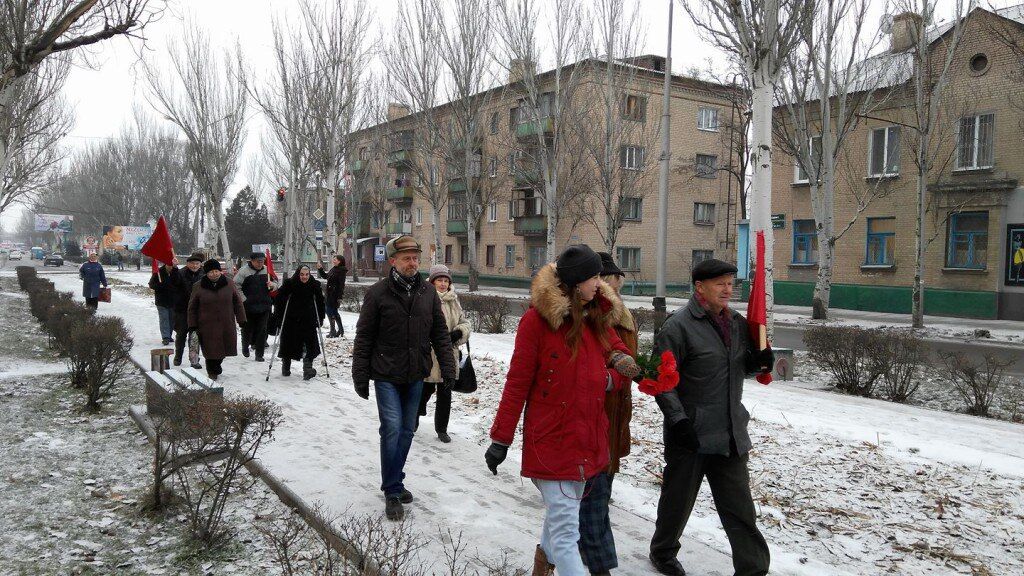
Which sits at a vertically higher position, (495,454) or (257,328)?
(495,454)

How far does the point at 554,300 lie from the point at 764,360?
4.27ft

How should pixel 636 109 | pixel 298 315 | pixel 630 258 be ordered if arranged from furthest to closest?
pixel 630 258 < pixel 636 109 < pixel 298 315

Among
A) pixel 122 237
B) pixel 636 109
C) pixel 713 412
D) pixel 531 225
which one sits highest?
pixel 636 109

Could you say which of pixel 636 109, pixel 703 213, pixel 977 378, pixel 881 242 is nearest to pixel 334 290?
pixel 977 378

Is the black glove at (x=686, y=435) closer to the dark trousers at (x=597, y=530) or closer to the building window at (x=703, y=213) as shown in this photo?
the dark trousers at (x=597, y=530)

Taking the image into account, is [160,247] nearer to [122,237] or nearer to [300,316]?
[300,316]

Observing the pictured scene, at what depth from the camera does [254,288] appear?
12.0 meters

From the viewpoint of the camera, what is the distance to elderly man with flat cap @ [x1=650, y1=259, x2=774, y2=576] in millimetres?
3746

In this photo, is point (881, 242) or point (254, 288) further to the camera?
point (881, 242)

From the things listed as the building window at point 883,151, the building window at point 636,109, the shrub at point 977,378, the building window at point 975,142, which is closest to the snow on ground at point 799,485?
the shrub at point 977,378

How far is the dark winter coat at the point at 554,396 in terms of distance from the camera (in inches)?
132

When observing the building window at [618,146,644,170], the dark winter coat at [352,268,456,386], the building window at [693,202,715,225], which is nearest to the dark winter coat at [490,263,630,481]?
the dark winter coat at [352,268,456,386]

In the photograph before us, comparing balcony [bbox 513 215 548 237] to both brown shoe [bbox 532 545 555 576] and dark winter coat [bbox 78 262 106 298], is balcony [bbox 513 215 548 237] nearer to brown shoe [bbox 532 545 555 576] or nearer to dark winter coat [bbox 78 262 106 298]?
dark winter coat [bbox 78 262 106 298]

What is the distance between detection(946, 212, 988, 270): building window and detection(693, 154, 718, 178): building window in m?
13.6
